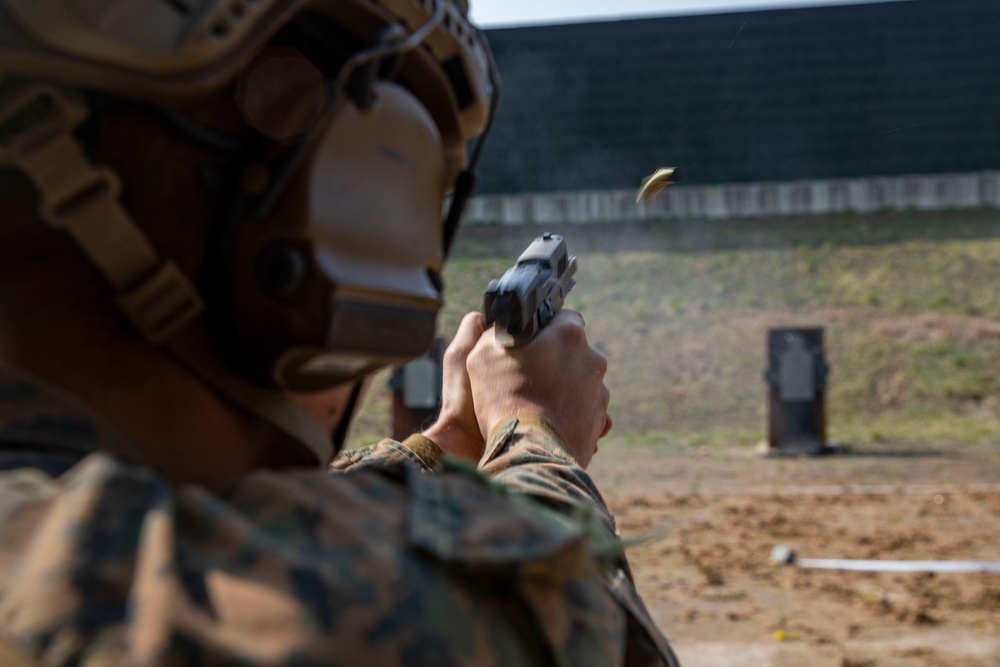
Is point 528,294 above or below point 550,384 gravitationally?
above

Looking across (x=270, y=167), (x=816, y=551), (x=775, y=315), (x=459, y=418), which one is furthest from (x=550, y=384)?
(x=775, y=315)

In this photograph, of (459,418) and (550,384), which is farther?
(459,418)

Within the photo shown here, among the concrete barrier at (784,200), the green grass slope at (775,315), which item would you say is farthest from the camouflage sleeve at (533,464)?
the concrete barrier at (784,200)

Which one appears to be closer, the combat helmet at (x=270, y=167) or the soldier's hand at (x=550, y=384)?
the combat helmet at (x=270, y=167)

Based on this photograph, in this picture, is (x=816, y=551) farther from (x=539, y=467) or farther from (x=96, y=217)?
(x=96, y=217)

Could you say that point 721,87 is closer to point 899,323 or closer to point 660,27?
point 660,27

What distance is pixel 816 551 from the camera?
6.10 meters

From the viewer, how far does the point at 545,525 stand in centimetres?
100

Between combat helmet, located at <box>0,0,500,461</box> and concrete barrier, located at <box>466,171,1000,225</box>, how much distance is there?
15880 millimetres

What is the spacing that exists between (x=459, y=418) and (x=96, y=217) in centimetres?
98

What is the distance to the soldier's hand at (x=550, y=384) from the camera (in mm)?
1704

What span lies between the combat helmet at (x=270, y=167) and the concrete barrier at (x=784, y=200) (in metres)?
15.9

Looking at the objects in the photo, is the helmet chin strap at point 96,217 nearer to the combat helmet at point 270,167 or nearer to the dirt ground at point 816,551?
the combat helmet at point 270,167

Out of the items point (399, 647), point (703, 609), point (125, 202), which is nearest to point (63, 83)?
point (125, 202)
